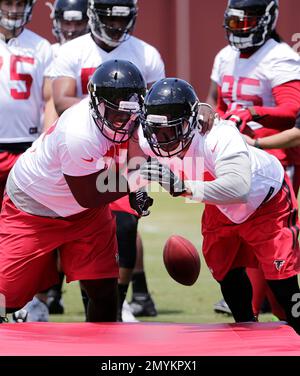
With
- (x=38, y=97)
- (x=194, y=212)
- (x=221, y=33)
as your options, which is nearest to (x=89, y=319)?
(x=38, y=97)

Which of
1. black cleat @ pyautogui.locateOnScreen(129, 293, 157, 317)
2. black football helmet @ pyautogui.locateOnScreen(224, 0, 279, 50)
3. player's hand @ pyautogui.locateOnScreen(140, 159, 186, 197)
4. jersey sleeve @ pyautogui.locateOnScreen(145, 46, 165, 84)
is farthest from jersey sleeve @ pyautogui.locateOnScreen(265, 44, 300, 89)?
player's hand @ pyautogui.locateOnScreen(140, 159, 186, 197)

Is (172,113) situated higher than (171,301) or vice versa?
(172,113)

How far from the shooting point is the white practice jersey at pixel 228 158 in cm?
439

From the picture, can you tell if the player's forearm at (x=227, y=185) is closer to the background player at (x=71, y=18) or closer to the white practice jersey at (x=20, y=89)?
the white practice jersey at (x=20, y=89)

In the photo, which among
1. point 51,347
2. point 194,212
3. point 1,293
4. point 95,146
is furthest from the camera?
point 194,212

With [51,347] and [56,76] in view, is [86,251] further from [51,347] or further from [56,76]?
[56,76]

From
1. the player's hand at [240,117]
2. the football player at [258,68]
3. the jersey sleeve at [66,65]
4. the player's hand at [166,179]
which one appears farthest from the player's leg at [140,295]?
the player's hand at [166,179]

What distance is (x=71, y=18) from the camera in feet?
22.6

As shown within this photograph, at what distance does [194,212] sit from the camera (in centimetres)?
1098

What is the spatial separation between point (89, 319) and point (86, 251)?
0.40 metres

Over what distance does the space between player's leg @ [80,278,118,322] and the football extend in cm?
31

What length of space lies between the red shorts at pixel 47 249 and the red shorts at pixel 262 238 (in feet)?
1.60

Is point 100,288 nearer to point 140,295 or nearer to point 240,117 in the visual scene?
point 240,117

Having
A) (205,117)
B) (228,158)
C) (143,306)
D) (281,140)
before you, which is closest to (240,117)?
(281,140)
